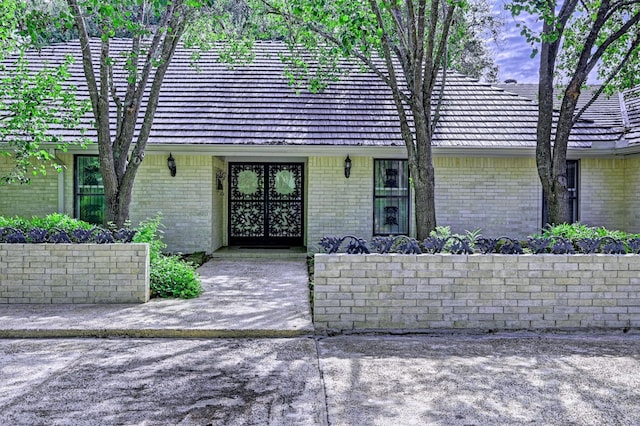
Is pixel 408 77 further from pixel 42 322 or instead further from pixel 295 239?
pixel 295 239

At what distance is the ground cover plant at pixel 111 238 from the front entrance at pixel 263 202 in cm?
587

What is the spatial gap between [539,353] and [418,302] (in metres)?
1.41

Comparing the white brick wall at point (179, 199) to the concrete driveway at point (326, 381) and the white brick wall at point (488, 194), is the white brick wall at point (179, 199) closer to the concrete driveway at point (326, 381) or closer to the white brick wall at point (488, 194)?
the white brick wall at point (488, 194)

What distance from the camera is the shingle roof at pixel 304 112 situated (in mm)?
12391

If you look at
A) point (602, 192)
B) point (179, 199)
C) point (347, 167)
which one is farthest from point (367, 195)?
point (602, 192)

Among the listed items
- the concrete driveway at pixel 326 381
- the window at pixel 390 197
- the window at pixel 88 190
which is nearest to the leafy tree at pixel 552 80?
the concrete driveway at pixel 326 381

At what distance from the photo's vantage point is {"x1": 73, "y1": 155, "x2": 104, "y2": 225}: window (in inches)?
510

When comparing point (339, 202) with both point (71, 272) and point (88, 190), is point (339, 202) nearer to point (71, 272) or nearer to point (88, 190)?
point (88, 190)

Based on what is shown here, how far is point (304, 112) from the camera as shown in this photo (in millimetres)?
13312

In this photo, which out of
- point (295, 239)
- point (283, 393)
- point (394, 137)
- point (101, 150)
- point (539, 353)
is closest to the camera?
point (283, 393)

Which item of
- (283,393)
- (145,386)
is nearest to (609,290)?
(283,393)

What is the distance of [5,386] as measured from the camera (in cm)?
445

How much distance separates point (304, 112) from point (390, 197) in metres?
2.98

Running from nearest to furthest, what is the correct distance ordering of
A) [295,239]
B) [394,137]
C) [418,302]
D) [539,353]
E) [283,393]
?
1. [283,393]
2. [539,353]
3. [418,302]
4. [394,137]
5. [295,239]
